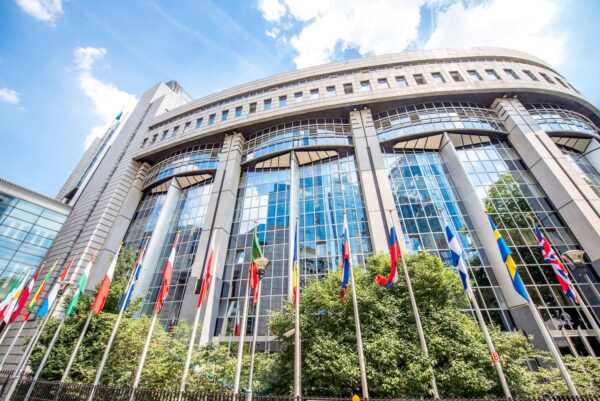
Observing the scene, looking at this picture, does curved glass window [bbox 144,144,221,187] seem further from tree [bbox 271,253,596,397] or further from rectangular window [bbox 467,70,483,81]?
rectangular window [bbox 467,70,483,81]

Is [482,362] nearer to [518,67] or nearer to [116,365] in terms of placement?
[116,365]

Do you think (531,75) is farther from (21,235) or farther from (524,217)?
(21,235)

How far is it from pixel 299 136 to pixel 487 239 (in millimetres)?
21430

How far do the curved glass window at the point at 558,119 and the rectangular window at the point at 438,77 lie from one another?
32.3ft

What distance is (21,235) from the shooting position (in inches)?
1134

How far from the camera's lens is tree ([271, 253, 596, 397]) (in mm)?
10367

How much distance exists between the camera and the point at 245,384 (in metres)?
13.6

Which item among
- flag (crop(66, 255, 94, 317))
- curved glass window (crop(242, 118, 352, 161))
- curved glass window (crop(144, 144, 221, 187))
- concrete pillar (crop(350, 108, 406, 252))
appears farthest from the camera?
curved glass window (crop(144, 144, 221, 187))

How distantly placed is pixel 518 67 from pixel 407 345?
36254 mm

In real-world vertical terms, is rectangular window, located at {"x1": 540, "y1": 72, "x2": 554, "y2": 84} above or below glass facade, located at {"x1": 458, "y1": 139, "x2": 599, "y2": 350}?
above

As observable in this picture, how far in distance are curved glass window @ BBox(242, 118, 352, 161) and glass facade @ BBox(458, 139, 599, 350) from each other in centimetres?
1329

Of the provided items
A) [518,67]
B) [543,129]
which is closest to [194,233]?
[543,129]

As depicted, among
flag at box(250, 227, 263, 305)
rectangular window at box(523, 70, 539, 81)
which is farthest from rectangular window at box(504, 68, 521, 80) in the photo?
flag at box(250, 227, 263, 305)

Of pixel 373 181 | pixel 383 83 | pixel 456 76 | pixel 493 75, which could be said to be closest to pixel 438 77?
pixel 456 76
